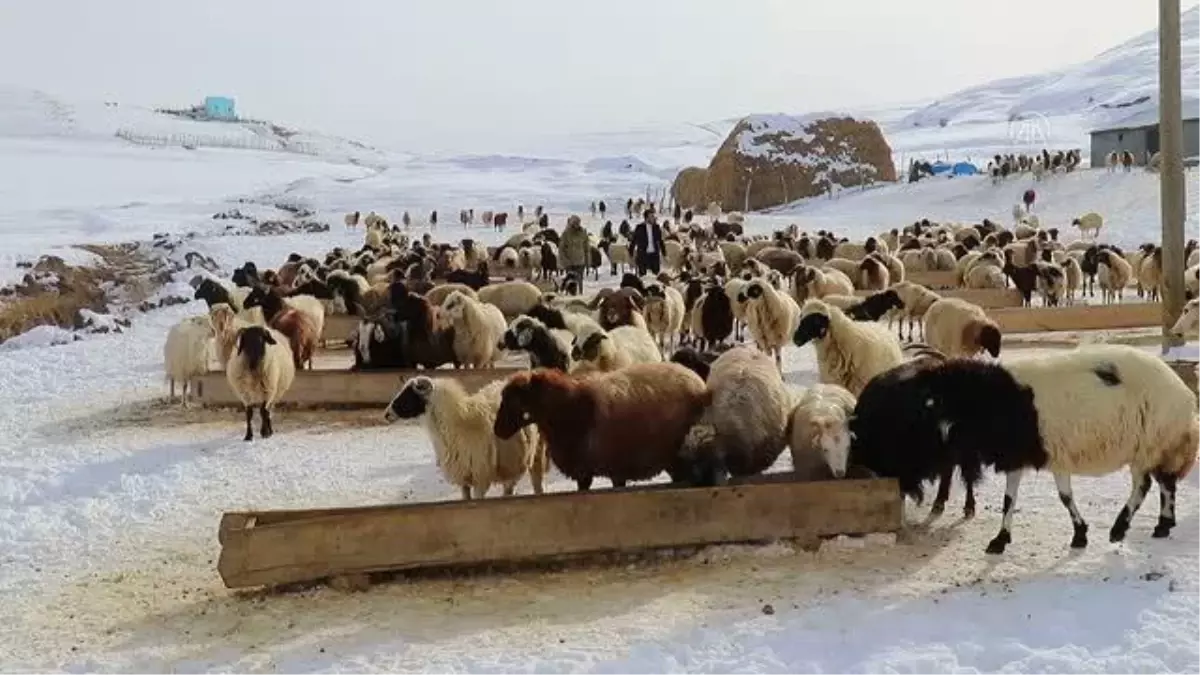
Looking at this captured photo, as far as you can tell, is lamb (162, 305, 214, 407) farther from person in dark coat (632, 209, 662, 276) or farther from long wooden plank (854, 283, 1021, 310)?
person in dark coat (632, 209, 662, 276)

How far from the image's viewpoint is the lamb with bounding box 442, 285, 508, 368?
14.8 m

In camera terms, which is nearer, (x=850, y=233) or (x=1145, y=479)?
(x=1145, y=479)

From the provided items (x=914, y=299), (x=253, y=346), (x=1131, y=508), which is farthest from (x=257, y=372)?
(x=914, y=299)

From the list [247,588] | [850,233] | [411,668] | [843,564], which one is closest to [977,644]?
[843,564]

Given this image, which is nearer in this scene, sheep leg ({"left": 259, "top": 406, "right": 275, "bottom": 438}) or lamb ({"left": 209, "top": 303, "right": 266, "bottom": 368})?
sheep leg ({"left": 259, "top": 406, "right": 275, "bottom": 438})

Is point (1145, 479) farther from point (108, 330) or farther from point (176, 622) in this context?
point (108, 330)

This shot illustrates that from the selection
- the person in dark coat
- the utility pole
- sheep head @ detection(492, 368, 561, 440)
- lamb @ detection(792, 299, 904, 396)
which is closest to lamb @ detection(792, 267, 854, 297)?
the person in dark coat

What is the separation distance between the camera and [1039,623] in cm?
643

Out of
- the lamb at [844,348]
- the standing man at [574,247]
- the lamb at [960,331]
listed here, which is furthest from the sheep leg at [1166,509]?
the standing man at [574,247]

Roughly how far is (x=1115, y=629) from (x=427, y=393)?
4943 millimetres

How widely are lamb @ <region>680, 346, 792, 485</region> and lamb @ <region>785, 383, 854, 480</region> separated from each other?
0.53 feet

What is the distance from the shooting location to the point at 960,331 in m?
13.5

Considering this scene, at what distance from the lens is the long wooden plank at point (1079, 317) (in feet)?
58.6

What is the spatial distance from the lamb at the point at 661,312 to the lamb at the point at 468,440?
25.6 ft
